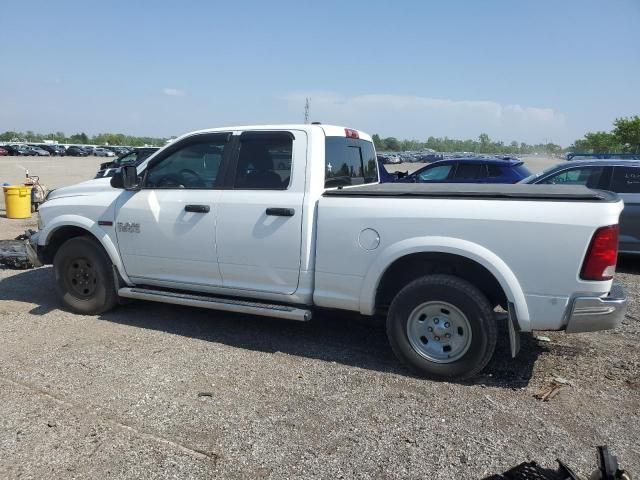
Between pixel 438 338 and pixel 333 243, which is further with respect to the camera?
pixel 333 243

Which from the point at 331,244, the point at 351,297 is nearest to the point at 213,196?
the point at 331,244

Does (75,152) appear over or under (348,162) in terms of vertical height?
under

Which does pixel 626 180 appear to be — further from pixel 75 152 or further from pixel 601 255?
pixel 75 152

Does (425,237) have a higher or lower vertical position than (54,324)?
higher

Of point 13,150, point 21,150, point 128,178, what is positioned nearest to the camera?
point 128,178

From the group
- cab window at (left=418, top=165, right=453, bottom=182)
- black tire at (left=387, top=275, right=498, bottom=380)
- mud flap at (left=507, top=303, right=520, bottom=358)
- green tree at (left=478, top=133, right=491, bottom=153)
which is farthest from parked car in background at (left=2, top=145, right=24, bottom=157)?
green tree at (left=478, top=133, right=491, bottom=153)

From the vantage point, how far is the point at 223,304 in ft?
14.8

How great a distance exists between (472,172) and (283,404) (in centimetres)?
965

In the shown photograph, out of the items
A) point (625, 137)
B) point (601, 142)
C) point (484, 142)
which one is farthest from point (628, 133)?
point (484, 142)

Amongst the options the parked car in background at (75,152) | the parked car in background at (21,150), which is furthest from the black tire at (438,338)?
the parked car in background at (75,152)

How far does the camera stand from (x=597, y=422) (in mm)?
3297

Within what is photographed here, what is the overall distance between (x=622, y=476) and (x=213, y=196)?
3.55 m

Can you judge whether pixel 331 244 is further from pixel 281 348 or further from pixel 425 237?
pixel 281 348

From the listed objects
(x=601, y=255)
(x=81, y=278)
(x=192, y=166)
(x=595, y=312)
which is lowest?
(x=81, y=278)
